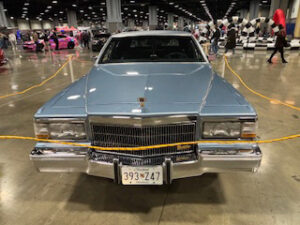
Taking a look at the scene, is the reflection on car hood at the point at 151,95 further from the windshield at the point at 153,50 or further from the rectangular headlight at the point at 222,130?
the windshield at the point at 153,50

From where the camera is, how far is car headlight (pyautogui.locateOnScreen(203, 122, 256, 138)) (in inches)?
75.5

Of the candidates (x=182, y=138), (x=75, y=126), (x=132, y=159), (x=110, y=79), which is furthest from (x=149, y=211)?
(x=110, y=79)

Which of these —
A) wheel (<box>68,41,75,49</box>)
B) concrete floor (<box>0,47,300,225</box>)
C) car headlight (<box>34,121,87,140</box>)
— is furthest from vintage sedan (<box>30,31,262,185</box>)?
wheel (<box>68,41,75,49</box>)

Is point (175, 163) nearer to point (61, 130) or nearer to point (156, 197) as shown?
point (156, 197)

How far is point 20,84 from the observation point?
7.35 metres

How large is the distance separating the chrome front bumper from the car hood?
413mm

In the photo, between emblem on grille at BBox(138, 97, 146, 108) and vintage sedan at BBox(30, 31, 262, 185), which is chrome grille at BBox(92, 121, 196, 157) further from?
emblem on grille at BBox(138, 97, 146, 108)

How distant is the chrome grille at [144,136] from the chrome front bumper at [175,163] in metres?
→ 0.13

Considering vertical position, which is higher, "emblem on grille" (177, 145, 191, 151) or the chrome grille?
the chrome grille

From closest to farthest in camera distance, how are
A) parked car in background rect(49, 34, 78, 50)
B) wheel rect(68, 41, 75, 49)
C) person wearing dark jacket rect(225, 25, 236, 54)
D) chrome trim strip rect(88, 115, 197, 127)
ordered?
chrome trim strip rect(88, 115, 197, 127)
person wearing dark jacket rect(225, 25, 236, 54)
parked car in background rect(49, 34, 78, 50)
wheel rect(68, 41, 75, 49)

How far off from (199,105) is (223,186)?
3.69ft

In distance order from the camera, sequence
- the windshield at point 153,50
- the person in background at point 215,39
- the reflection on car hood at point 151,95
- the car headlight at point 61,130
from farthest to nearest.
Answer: the person in background at point 215,39 < the windshield at point 153,50 < the car headlight at point 61,130 < the reflection on car hood at point 151,95

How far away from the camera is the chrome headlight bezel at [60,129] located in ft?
6.47

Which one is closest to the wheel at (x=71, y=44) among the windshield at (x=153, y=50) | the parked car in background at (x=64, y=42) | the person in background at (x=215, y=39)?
the parked car in background at (x=64, y=42)
